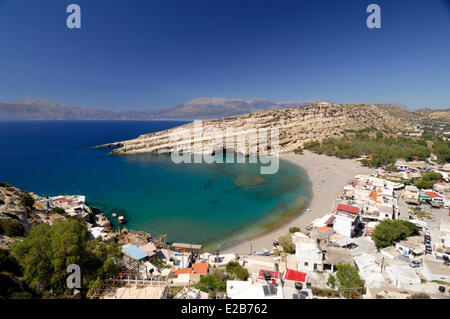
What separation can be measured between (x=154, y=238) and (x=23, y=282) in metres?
9.33

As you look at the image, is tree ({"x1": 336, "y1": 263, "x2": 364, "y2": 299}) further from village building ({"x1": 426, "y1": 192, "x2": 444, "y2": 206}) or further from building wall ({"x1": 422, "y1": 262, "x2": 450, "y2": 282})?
village building ({"x1": 426, "y1": 192, "x2": 444, "y2": 206})

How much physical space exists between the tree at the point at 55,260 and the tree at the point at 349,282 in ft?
28.0

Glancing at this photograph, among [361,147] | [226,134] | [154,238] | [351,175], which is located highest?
[226,134]

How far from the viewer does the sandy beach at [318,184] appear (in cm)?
1434

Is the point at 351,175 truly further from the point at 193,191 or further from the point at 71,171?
the point at 71,171

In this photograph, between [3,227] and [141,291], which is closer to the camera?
[141,291]

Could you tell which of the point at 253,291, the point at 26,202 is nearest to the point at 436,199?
the point at 253,291

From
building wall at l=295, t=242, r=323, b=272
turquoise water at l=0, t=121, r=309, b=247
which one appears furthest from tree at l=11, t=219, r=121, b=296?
building wall at l=295, t=242, r=323, b=272

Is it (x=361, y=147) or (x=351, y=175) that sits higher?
(x=361, y=147)

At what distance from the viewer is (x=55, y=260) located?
6422 millimetres

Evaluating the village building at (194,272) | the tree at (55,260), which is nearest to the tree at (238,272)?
the village building at (194,272)

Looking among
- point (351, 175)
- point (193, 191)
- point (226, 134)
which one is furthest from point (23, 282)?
point (226, 134)
